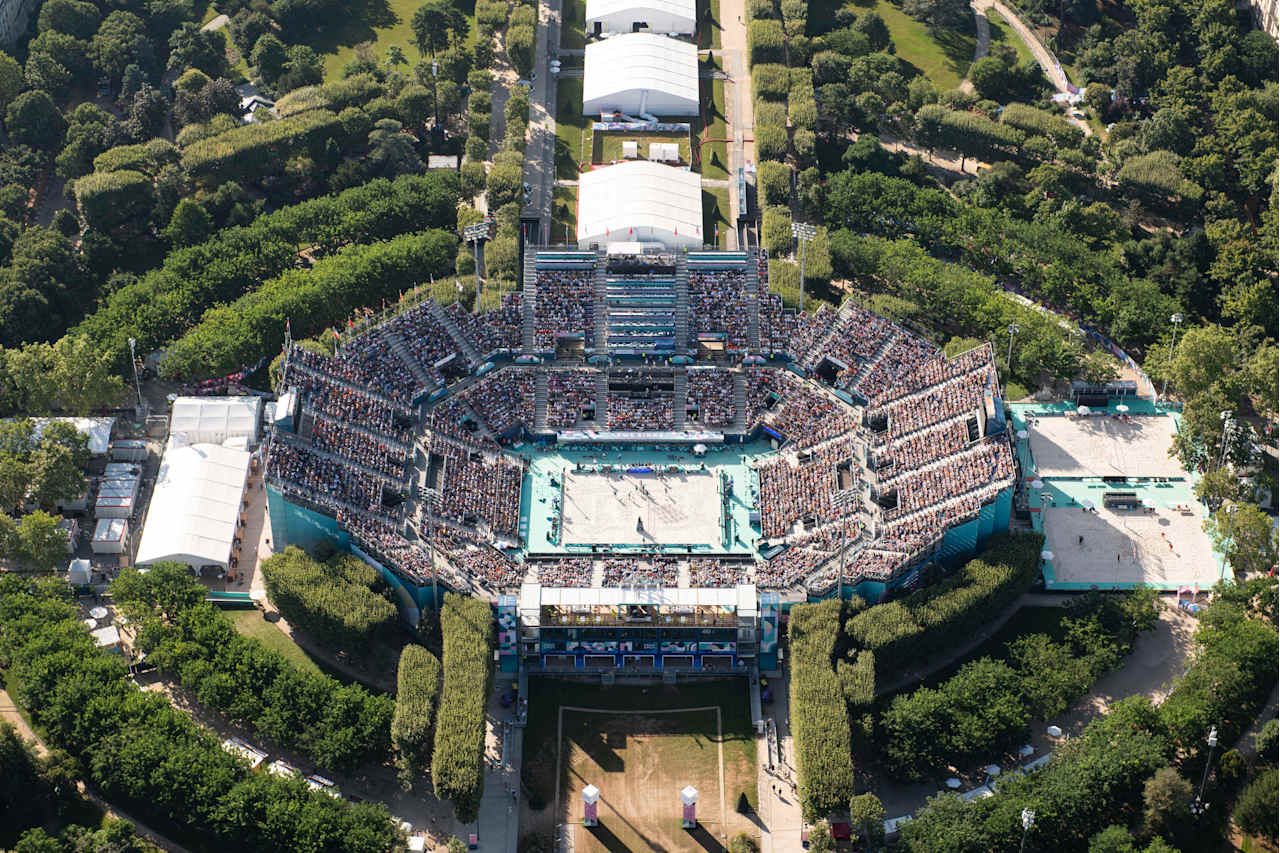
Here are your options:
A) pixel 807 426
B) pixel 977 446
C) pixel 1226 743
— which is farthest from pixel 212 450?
pixel 1226 743

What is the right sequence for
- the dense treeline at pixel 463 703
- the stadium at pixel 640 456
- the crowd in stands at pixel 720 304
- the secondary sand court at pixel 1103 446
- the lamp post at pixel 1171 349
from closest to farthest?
the dense treeline at pixel 463 703, the stadium at pixel 640 456, the secondary sand court at pixel 1103 446, the lamp post at pixel 1171 349, the crowd in stands at pixel 720 304

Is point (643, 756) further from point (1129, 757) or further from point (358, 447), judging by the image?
point (358, 447)

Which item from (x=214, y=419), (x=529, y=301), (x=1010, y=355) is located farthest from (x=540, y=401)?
(x=1010, y=355)

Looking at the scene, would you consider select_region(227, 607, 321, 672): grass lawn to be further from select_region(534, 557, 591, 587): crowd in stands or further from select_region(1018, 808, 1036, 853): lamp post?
select_region(1018, 808, 1036, 853): lamp post

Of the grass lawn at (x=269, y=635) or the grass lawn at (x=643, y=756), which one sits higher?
the grass lawn at (x=269, y=635)

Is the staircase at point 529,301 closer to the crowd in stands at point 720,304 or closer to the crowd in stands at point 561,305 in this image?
the crowd in stands at point 561,305

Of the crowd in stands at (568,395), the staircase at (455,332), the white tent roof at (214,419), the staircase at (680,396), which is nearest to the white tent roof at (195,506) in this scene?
the white tent roof at (214,419)

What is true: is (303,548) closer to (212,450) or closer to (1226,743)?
(212,450)
